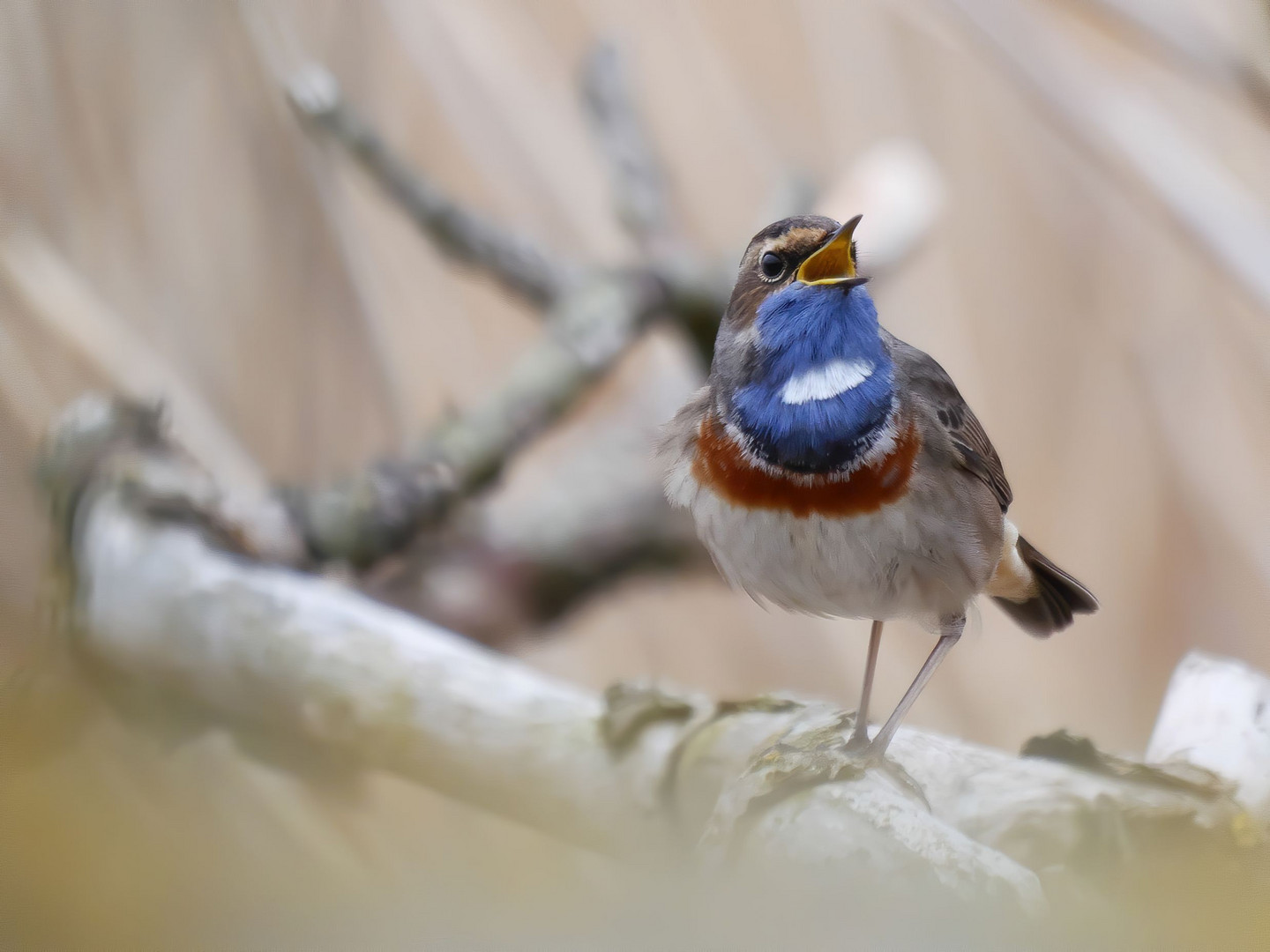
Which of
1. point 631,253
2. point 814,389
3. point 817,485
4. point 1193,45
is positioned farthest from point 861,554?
point 631,253

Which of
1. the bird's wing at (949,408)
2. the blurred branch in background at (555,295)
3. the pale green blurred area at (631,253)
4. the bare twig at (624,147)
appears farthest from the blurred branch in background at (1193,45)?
the bare twig at (624,147)

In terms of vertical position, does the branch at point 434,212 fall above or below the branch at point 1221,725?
above

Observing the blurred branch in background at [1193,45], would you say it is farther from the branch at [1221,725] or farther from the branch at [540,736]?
the branch at [540,736]

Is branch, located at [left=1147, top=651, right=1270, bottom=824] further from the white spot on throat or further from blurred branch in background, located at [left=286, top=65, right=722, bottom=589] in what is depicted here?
blurred branch in background, located at [left=286, top=65, right=722, bottom=589]

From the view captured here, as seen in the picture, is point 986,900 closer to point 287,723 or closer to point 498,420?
point 287,723

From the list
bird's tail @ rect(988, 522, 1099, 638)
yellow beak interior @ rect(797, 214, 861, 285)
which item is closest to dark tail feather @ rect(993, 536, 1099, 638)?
bird's tail @ rect(988, 522, 1099, 638)

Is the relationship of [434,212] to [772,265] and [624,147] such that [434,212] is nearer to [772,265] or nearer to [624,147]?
[624,147]
